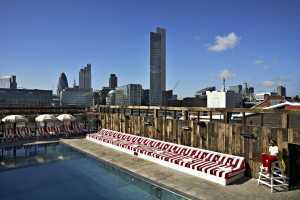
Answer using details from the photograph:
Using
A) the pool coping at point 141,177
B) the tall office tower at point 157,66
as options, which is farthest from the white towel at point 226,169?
the tall office tower at point 157,66

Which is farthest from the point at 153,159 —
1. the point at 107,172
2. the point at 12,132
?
the point at 12,132

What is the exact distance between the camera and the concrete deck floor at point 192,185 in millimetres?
9383

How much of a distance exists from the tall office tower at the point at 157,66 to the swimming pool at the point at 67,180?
86071 millimetres

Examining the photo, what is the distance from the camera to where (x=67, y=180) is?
1255 centimetres

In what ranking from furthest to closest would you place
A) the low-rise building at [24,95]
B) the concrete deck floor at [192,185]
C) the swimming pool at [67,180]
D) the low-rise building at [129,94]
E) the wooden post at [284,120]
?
the low-rise building at [129,94] → the low-rise building at [24,95] → the swimming pool at [67,180] → the wooden post at [284,120] → the concrete deck floor at [192,185]

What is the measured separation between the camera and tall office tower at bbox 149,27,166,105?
11758 cm

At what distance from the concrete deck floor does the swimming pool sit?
0.34 meters

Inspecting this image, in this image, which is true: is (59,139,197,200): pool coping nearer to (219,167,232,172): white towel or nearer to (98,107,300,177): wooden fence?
(219,167,232,172): white towel

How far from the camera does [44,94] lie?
13788cm

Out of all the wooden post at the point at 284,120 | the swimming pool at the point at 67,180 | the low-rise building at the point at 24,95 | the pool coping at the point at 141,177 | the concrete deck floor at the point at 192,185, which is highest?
the low-rise building at the point at 24,95

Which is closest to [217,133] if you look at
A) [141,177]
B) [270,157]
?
[270,157]

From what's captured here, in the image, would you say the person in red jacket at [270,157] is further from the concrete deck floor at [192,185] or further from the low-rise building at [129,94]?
the low-rise building at [129,94]

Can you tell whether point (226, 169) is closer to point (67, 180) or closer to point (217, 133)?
point (217, 133)

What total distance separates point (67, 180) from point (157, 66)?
467ft
